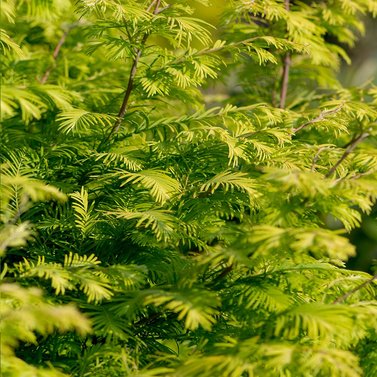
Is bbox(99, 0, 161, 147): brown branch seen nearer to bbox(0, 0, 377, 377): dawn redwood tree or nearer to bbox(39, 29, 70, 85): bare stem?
bbox(0, 0, 377, 377): dawn redwood tree

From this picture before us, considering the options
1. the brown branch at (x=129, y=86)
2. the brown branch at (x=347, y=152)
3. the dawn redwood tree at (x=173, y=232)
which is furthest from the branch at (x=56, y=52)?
the brown branch at (x=347, y=152)

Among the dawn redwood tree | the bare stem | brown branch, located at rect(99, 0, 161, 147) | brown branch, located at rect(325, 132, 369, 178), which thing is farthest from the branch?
brown branch, located at rect(325, 132, 369, 178)

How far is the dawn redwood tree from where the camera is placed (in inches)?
47.0

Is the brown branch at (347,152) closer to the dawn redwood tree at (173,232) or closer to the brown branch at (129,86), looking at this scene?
the dawn redwood tree at (173,232)

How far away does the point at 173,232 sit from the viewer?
144cm

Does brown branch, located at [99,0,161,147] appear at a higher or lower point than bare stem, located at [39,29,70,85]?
higher

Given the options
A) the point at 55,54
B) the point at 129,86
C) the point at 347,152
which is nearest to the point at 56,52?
the point at 55,54

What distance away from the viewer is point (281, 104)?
247cm

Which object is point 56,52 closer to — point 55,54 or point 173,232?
point 55,54

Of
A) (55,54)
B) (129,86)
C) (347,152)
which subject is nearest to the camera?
(347,152)

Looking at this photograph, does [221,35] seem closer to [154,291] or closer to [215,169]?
[215,169]

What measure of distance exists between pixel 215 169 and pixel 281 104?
2.77 feet

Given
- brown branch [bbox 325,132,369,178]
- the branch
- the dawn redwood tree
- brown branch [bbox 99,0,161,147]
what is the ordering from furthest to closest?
the branch, brown branch [bbox 99,0,161,147], brown branch [bbox 325,132,369,178], the dawn redwood tree

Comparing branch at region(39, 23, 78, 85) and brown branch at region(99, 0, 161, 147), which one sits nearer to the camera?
brown branch at region(99, 0, 161, 147)
